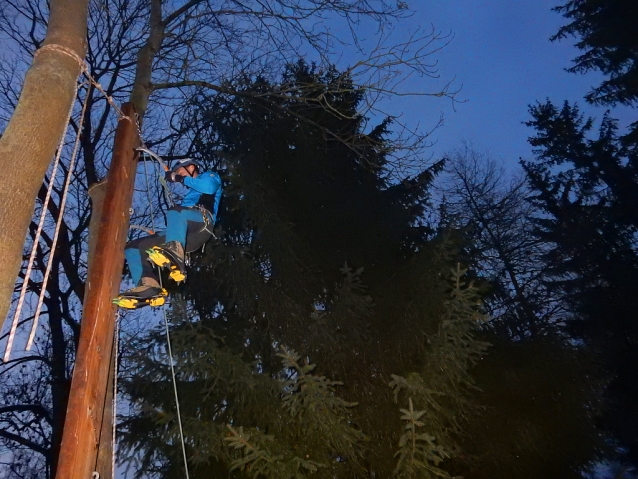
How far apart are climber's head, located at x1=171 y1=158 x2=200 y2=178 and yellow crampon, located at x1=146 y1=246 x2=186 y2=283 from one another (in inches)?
36.6

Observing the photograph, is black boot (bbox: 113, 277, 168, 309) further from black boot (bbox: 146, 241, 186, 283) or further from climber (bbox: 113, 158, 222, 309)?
black boot (bbox: 146, 241, 186, 283)

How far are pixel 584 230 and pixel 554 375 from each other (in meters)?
11.0

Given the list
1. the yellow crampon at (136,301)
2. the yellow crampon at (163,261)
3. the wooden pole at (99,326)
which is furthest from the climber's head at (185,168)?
the yellow crampon at (136,301)

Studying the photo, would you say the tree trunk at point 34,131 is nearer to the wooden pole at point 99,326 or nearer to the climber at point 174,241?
the wooden pole at point 99,326

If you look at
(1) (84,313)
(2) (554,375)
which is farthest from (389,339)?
(1) (84,313)

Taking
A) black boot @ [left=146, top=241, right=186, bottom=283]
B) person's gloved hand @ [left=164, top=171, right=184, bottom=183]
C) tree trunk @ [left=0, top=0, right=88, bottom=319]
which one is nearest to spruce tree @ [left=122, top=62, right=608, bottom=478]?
black boot @ [left=146, top=241, right=186, bottom=283]

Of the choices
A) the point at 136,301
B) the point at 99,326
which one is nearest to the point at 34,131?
the point at 99,326

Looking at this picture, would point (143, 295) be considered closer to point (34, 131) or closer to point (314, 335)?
point (34, 131)

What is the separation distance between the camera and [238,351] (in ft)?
21.1

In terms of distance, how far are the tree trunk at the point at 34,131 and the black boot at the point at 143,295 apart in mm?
948

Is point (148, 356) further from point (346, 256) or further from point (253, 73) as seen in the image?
point (253, 73)

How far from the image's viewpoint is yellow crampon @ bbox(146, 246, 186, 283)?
4.29 meters

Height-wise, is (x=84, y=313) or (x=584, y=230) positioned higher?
(x=584, y=230)

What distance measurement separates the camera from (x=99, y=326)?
10.3 ft
